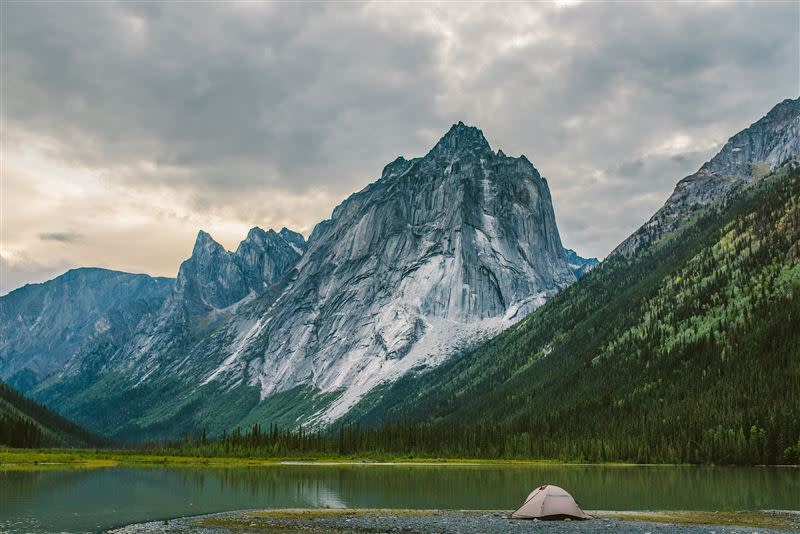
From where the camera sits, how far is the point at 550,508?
57406mm

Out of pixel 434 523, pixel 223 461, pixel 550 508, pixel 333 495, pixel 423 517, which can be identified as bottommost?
pixel 223 461

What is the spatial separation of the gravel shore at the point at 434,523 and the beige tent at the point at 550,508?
60.4 inches

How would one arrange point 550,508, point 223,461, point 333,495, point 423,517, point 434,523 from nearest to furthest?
point 434,523, point 550,508, point 423,517, point 333,495, point 223,461

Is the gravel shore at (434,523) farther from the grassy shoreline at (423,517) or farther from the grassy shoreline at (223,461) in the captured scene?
the grassy shoreline at (223,461)

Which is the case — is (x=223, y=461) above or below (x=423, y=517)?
below

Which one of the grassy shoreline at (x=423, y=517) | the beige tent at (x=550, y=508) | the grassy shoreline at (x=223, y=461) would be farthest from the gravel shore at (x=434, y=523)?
the grassy shoreline at (x=223, y=461)

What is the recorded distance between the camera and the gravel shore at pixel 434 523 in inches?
1932

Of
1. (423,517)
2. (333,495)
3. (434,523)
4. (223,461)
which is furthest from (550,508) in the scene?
(223,461)

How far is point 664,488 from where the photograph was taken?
9044 centimetres

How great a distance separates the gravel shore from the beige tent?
5.03ft

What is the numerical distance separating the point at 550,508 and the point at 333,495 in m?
32.6

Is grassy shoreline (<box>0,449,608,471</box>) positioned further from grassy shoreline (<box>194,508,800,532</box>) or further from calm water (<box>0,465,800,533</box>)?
grassy shoreline (<box>194,508,800,532</box>)

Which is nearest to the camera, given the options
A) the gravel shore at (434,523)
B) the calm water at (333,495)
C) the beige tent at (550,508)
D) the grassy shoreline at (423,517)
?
the gravel shore at (434,523)

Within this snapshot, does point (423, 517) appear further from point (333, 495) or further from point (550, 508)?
point (333, 495)
